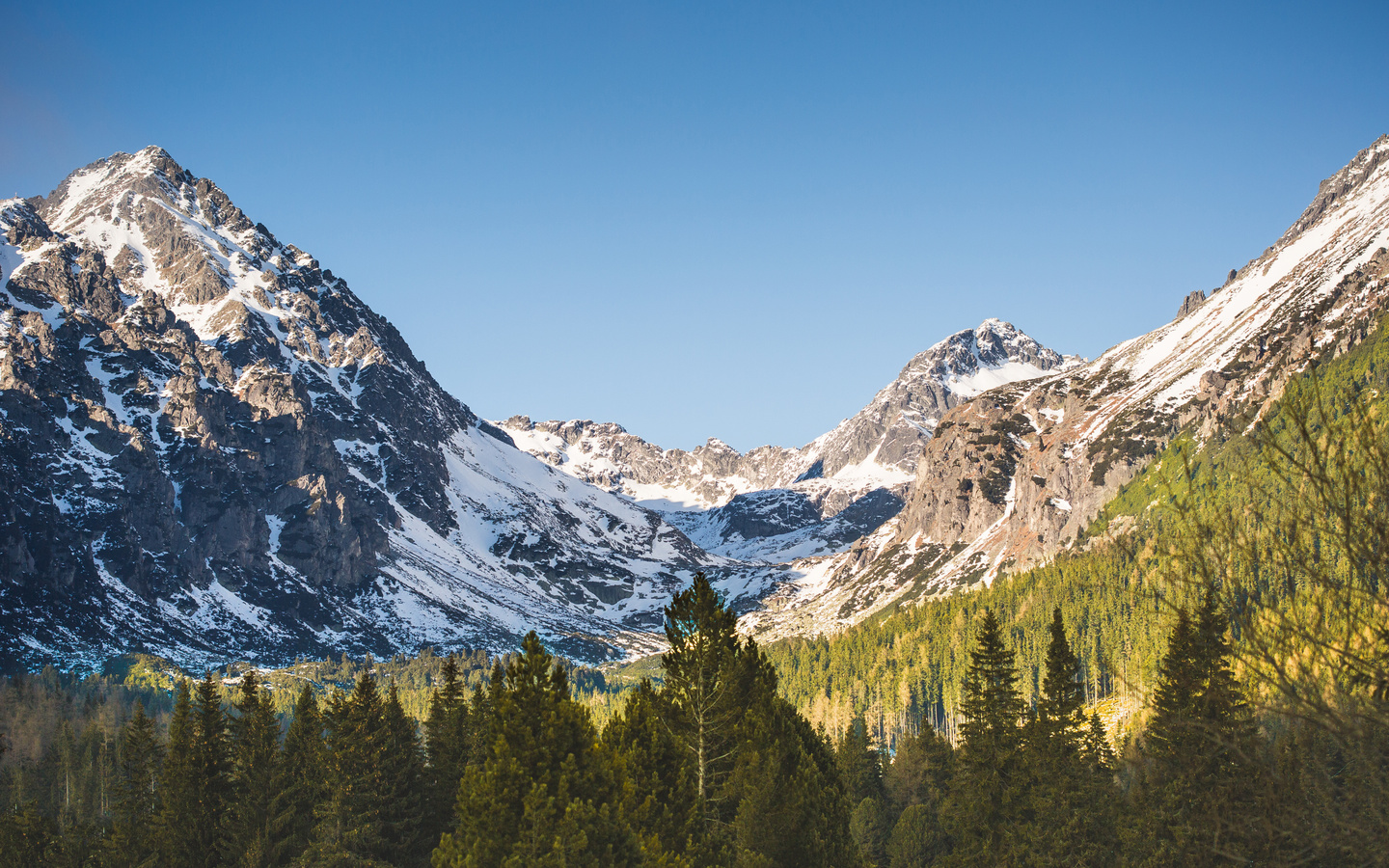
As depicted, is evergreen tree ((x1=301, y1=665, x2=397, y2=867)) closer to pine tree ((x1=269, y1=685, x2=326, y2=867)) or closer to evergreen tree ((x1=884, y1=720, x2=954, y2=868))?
pine tree ((x1=269, y1=685, x2=326, y2=867))

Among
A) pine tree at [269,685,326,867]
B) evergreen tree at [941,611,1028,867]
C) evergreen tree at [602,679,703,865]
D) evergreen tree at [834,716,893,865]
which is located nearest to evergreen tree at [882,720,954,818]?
evergreen tree at [834,716,893,865]

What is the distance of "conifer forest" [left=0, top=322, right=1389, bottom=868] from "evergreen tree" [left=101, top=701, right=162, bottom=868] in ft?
0.65

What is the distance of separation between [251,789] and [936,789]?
53333 mm

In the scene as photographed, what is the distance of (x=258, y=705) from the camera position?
49562mm

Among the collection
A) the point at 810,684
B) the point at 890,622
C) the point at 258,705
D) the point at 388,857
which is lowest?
the point at 388,857

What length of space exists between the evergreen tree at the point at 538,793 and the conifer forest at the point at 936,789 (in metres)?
0.09

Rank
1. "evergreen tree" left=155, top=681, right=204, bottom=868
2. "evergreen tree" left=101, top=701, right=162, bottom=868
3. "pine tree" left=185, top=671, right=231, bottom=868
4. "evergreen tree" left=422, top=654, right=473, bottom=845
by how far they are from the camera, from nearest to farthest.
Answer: "evergreen tree" left=155, top=681, right=204, bottom=868 < "pine tree" left=185, top=671, right=231, bottom=868 < "evergreen tree" left=101, top=701, right=162, bottom=868 < "evergreen tree" left=422, top=654, right=473, bottom=845

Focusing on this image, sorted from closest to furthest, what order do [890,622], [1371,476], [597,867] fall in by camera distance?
[1371,476] → [597,867] → [890,622]

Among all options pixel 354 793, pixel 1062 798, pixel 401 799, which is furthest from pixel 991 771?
pixel 354 793

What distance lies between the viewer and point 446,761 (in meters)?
48.6

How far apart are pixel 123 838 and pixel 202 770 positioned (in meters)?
7.10

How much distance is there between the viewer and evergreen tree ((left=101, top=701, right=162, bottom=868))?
47.0 m

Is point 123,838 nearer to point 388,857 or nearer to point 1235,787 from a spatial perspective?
point 388,857

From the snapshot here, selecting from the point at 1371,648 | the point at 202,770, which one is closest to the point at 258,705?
the point at 202,770
